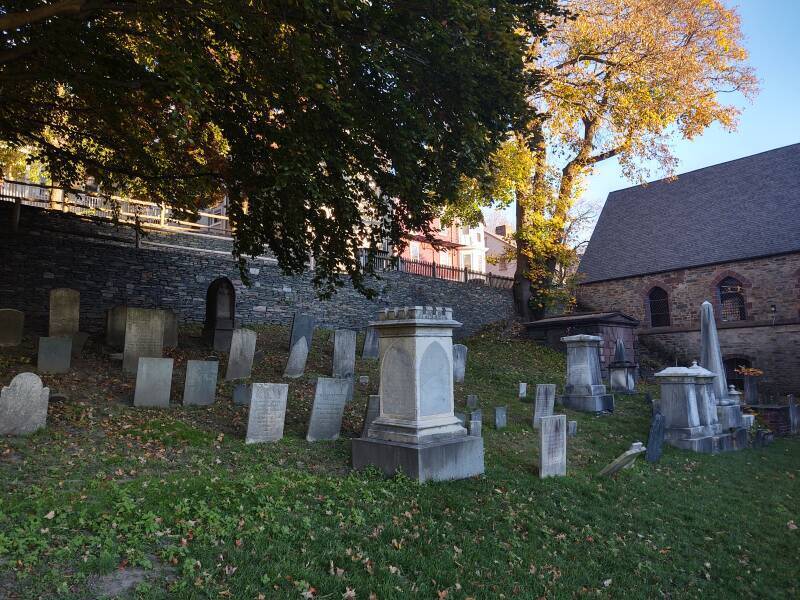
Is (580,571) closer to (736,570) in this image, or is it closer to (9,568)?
(736,570)

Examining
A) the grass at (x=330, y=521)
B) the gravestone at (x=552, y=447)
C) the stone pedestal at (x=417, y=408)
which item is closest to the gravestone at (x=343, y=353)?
the grass at (x=330, y=521)

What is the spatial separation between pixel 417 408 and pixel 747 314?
73.6 ft

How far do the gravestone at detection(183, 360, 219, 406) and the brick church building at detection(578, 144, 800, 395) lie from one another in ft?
67.0

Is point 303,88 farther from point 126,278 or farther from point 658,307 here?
point 658,307

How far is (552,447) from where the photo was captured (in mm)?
6953

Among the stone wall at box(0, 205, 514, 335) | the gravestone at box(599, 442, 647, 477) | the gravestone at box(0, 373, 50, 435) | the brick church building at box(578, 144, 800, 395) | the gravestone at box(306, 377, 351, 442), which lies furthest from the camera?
the brick church building at box(578, 144, 800, 395)

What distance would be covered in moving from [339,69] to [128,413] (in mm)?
5809

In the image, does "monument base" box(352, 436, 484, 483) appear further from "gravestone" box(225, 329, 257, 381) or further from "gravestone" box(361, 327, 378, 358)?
"gravestone" box(361, 327, 378, 358)

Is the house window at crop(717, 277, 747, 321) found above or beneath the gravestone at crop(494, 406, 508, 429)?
above

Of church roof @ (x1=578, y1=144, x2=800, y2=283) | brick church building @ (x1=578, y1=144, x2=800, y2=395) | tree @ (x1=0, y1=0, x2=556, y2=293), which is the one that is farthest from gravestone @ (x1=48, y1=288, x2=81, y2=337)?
church roof @ (x1=578, y1=144, x2=800, y2=283)

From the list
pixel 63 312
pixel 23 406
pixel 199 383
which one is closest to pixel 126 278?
pixel 63 312

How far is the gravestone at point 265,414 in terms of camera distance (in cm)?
706

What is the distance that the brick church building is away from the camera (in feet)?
73.9

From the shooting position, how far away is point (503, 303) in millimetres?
26828
